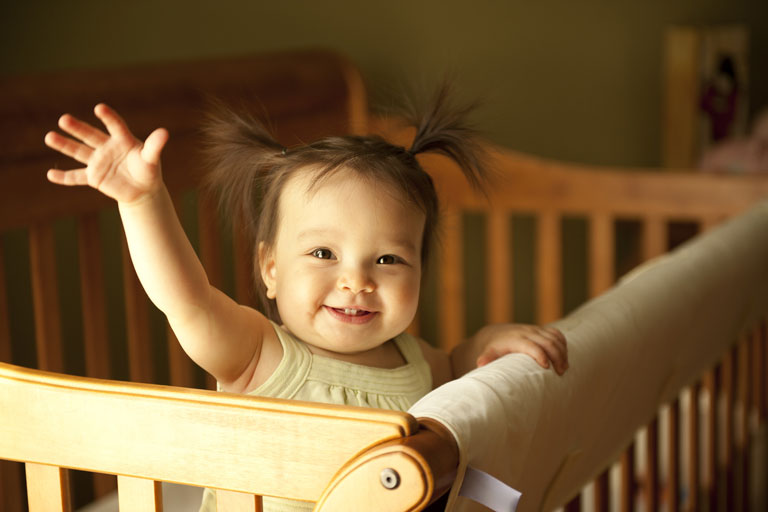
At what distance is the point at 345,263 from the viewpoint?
796 millimetres

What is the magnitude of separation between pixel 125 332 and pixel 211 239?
575 millimetres

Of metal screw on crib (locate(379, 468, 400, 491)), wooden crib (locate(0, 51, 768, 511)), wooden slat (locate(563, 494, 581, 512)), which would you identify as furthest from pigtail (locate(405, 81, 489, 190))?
metal screw on crib (locate(379, 468, 400, 491))

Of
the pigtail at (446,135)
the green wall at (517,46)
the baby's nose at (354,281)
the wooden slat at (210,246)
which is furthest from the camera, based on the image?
the green wall at (517,46)

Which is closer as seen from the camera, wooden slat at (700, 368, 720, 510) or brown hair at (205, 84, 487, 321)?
brown hair at (205, 84, 487, 321)

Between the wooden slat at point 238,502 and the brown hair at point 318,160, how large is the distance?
287mm

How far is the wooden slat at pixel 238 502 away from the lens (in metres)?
0.62

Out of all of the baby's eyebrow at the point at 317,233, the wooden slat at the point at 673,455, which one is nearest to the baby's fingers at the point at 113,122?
the baby's eyebrow at the point at 317,233

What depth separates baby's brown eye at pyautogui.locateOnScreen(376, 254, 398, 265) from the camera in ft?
2.69

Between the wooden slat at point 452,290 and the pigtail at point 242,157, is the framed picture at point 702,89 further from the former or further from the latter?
the pigtail at point 242,157

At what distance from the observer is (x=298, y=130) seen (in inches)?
70.4

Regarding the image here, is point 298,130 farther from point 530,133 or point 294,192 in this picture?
point 294,192

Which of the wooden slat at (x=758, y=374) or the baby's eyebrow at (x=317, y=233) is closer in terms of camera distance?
the baby's eyebrow at (x=317, y=233)

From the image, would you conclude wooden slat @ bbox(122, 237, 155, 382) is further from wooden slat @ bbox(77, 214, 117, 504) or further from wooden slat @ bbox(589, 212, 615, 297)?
wooden slat @ bbox(589, 212, 615, 297)

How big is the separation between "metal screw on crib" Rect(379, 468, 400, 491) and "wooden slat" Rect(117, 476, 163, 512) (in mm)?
193
